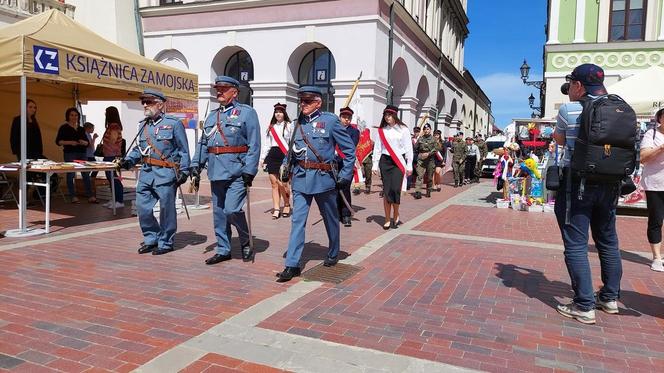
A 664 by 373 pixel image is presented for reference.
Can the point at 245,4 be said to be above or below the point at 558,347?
above

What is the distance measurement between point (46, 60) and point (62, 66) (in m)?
0.22

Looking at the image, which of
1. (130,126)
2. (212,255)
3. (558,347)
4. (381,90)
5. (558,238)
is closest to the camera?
(558,347)

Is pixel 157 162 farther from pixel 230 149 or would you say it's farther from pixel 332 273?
pixel 332 273

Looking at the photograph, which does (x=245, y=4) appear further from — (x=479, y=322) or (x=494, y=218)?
(x=479, y=322)

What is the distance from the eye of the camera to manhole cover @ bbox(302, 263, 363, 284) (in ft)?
15.9

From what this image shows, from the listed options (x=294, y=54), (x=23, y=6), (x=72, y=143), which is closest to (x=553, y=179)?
(x=72, y=143)

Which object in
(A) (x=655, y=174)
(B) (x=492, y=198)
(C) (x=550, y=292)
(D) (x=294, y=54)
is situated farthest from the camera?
(D) (x=294, y=54)

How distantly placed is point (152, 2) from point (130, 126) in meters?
5.26

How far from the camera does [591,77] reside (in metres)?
3.74

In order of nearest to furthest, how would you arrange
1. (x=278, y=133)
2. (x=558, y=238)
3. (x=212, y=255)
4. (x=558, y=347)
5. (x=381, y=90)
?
(x=558, y=347), (x=212, y=255), (x=558, y=238), (x=278, y=133), (x=381, y=90)

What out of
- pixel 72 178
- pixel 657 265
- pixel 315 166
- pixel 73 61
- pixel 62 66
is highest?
pixel 73 61

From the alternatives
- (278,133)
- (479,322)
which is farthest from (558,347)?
(278,133)

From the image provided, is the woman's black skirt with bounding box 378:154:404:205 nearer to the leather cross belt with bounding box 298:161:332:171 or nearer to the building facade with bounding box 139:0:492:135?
the leather cross belt with bounding box 298:161:332:171

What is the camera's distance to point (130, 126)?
19.8 meters
